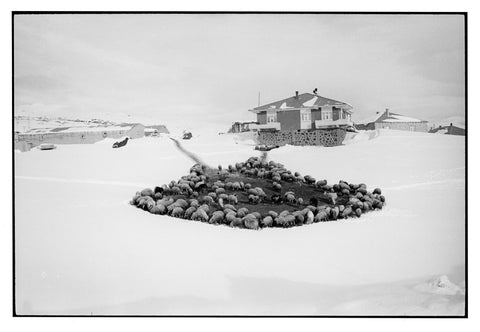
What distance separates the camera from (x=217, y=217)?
111 inches

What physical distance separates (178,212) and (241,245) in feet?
1.56

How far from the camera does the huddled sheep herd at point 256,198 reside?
111 inches

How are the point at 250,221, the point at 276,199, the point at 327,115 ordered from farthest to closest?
the point at 327,115, the point at 276,199, the point at 250,221

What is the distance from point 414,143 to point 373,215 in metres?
0.58

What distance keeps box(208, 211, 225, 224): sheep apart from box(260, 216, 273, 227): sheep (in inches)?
10.5

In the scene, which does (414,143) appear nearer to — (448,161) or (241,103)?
(448,161)

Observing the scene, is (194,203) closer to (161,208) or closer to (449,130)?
(161,208)

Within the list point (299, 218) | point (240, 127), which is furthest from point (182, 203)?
point (299, 218)

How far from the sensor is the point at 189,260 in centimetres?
282

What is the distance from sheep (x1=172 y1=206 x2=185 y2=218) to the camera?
9.32 feet

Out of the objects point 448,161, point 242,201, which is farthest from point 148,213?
point 448,161

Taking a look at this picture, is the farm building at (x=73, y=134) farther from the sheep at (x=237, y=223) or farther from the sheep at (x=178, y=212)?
the sheep at (x=237, y=223)

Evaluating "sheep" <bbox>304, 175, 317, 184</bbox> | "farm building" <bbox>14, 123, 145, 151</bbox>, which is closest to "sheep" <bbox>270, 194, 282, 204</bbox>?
"sheep" <bbox>304, 175, 317, 184</bbox>

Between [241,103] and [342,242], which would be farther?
[241,103]
